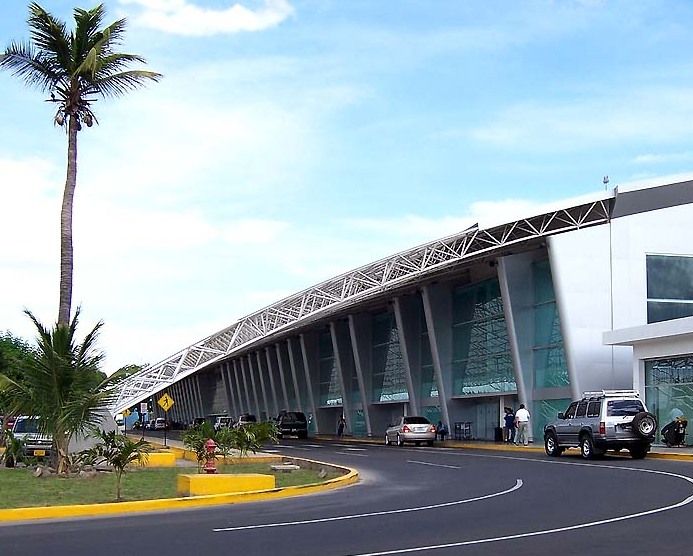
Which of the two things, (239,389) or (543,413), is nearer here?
(543,413)

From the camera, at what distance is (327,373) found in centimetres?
7669

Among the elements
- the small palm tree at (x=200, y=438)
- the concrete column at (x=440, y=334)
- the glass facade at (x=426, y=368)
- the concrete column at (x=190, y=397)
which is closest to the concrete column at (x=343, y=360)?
the glass facade at (x=426, y=368)

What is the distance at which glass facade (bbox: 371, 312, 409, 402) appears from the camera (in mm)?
62906

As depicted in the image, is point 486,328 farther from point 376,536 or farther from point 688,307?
point 376,536

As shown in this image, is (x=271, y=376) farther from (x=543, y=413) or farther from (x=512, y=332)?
(x=543, y=413)

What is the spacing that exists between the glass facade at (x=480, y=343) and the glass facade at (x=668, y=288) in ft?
26.9

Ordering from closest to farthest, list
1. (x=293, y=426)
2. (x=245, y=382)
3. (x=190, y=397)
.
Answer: (x=293, y=426) → (x=245, y=382) → (x=190, y=397)

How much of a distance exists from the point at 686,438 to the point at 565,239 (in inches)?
379

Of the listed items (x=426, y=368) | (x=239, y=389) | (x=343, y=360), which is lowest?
(x=239, y=389)

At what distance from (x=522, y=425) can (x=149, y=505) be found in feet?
88.8

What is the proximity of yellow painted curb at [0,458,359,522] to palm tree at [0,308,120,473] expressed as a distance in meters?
6.47

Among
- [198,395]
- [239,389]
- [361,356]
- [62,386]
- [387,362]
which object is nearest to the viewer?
[62,386]

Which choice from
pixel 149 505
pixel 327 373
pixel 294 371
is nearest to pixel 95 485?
pixel 149 505

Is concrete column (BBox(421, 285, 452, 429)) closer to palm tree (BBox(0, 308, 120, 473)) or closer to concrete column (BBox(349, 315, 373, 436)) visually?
concrete column (BBox(349, 315, 373, 436))
